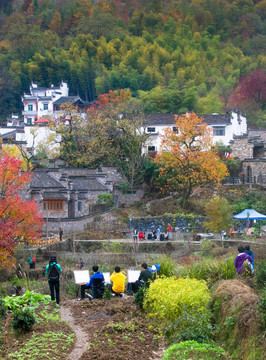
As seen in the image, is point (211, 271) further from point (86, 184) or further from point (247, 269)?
point (86, 184)

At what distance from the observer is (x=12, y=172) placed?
25953 millimetres

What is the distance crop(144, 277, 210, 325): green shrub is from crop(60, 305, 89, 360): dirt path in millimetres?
1490

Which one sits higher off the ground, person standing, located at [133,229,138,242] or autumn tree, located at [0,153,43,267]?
autumn tree, located at [0,153,43,267]

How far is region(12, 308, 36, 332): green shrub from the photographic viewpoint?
10.3 metres

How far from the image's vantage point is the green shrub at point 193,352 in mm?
8758

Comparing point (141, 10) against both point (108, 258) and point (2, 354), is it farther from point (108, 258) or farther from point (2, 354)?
point (2, 354)

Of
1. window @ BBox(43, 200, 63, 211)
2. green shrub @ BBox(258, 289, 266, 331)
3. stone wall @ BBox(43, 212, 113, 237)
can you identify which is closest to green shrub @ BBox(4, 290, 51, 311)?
green shrub @ BBox(258, 289, 266, 331)

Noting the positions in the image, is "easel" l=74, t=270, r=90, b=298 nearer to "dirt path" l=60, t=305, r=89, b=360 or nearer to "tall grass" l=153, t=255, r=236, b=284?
"dirt path" l=60, t=305, r=89, b=360

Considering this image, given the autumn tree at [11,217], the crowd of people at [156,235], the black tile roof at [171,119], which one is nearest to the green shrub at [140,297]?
the autumn tree at [11,217]

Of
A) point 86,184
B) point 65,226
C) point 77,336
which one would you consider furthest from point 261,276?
point 86,184

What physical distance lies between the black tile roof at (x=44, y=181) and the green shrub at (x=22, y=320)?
989 inches

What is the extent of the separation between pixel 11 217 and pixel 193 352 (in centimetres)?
1627

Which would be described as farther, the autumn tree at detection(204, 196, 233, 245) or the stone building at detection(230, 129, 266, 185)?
the stone building at detection(230, 129, 266, 185)

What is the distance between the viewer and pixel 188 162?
3588cm
